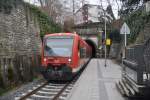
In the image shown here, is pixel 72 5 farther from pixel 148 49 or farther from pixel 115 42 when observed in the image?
pixel 148 49

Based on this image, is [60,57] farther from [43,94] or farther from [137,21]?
[137,21]

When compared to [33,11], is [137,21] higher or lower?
lower

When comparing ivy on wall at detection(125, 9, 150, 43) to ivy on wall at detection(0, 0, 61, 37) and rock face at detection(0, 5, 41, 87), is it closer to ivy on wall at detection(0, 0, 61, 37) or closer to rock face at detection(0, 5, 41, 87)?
ivy on wall at detection(0, 0, 61, 37)

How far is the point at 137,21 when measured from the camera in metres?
32.3

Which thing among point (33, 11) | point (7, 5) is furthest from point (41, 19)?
point (7, 5)

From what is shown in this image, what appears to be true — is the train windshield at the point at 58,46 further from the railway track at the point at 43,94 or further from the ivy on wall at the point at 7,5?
the railway track at the point at 43,94

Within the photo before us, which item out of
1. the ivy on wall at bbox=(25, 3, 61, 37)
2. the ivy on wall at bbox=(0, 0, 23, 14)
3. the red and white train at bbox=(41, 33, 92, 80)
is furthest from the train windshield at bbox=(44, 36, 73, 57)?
the ivy on wall at bbox=(25, 3, 61, 37)

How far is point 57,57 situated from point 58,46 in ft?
2.26

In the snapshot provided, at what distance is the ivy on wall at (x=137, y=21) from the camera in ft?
96.0

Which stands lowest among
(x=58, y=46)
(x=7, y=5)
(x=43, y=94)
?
(x=43, y=94)

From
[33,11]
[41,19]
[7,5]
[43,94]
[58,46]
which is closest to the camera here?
[43,94]

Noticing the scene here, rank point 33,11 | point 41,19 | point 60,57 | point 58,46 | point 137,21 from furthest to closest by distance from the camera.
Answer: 1. point 137,21
2. point 41,19
3. point 33,11
4. point 58,46
5. point 60,57

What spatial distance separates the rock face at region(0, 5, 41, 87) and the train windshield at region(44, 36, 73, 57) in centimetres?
130

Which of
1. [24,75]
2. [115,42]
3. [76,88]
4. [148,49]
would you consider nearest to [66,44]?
[24,75]
